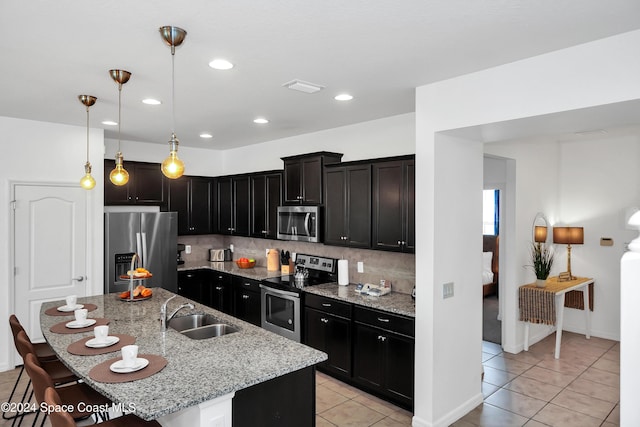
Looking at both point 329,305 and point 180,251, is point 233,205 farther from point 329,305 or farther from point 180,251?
point 329,305

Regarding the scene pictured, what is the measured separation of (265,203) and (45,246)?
8.54 feet

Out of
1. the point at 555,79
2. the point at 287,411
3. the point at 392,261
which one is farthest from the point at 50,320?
the point at 555,79

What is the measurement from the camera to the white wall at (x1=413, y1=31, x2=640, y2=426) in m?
2.34

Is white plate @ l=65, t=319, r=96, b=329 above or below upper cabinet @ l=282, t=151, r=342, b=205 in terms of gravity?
below

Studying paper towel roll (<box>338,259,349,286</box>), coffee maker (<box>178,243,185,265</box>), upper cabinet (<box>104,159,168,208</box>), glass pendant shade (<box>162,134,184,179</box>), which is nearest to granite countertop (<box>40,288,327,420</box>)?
glass pendant shade (<box>162,134,184,179</box>)

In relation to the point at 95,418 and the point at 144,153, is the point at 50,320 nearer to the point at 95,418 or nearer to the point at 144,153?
the point at 95,418

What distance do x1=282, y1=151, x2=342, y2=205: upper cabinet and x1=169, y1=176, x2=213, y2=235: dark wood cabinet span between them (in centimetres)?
182

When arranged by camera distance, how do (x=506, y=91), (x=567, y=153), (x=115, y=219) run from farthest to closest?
(x=567, y=153) → (x=115, y=219) → (x=506, y=91)

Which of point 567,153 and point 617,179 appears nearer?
point 617,179

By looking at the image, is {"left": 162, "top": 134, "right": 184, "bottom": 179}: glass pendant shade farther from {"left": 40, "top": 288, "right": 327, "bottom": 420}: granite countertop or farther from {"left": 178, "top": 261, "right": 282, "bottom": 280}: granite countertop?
{"left": 178, "top": 261, "right": 282, "bottom": 280}: granite countertop

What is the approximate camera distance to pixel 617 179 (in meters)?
5.54

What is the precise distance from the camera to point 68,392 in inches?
98.6

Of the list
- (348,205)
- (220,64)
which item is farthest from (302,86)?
(348,205)

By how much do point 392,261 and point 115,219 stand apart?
3.41 m
